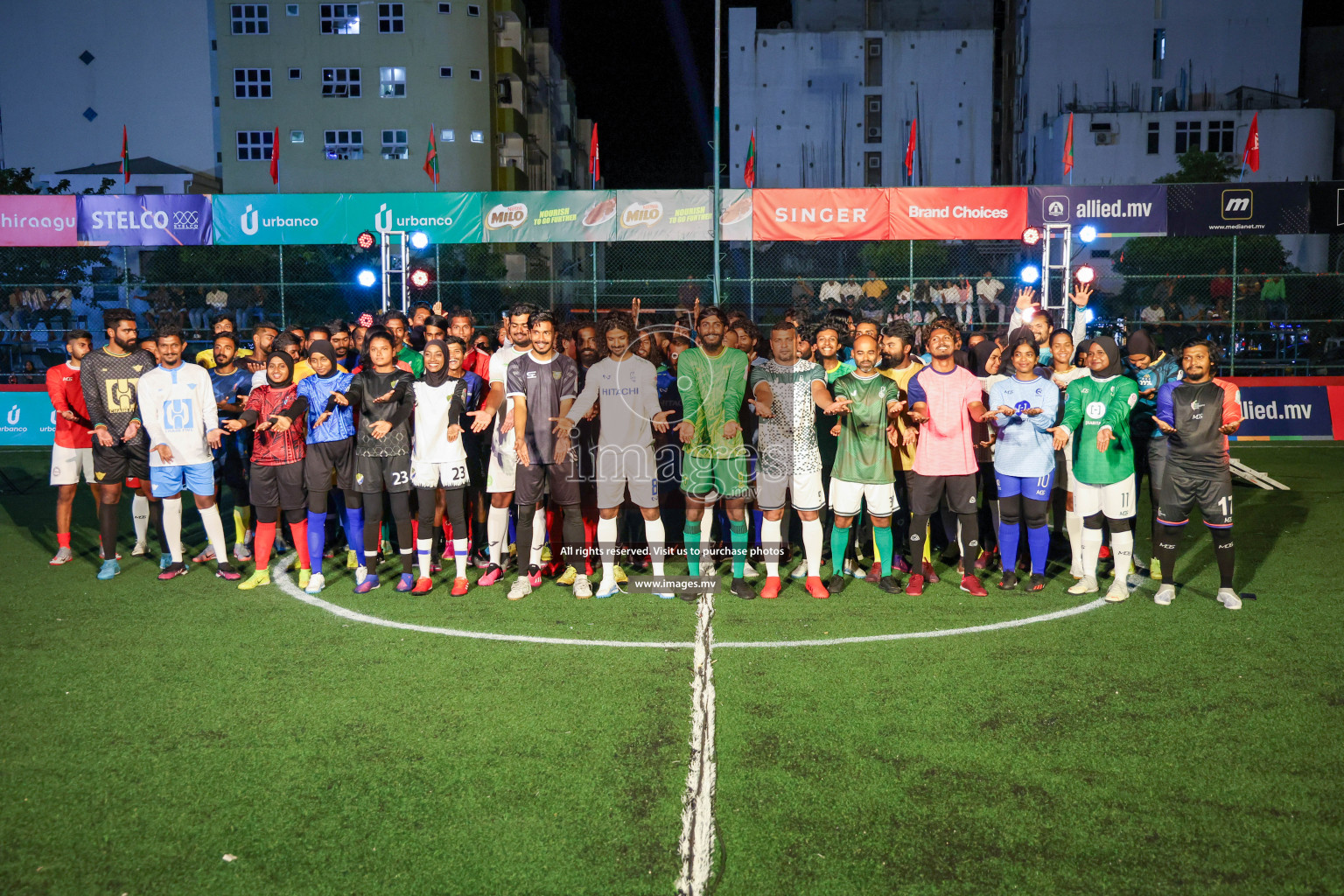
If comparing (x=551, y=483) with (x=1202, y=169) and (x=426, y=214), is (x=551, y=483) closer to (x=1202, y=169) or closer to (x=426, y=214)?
(x=426, y=214)

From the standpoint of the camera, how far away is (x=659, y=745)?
4.47 metres

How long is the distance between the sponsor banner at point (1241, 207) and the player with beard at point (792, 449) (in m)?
12.2

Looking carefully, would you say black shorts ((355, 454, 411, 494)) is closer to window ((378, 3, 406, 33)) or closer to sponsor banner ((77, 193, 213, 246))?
sponsor banner ((77, 193, 213, 246))

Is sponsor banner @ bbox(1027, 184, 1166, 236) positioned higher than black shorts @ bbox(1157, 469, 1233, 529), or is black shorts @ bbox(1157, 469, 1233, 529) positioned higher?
sponsor banner @ bbox(1027, 184, 1166, 236)

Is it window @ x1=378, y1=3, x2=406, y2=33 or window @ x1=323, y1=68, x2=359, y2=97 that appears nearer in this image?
window @ x1=378, y1=3, x2=406, y2=33

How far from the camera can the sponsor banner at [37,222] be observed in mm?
16828

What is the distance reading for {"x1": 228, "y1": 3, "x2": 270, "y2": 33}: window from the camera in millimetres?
42844

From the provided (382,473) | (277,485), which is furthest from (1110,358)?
(277,485)

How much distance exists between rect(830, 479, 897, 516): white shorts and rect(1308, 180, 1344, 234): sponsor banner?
13492mm

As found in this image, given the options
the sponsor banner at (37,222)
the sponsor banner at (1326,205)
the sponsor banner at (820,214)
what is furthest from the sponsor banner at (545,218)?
the sponsor banner at (1326,205)

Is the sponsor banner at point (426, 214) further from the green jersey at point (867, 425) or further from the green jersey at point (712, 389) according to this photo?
the green jersey at point (867, 425)

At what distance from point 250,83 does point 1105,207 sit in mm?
39792

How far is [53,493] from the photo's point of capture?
1180 cm

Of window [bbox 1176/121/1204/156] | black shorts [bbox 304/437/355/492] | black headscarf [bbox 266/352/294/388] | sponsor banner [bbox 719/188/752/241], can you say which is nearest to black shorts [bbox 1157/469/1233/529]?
black shorts [bbox 304/437/355/492]
